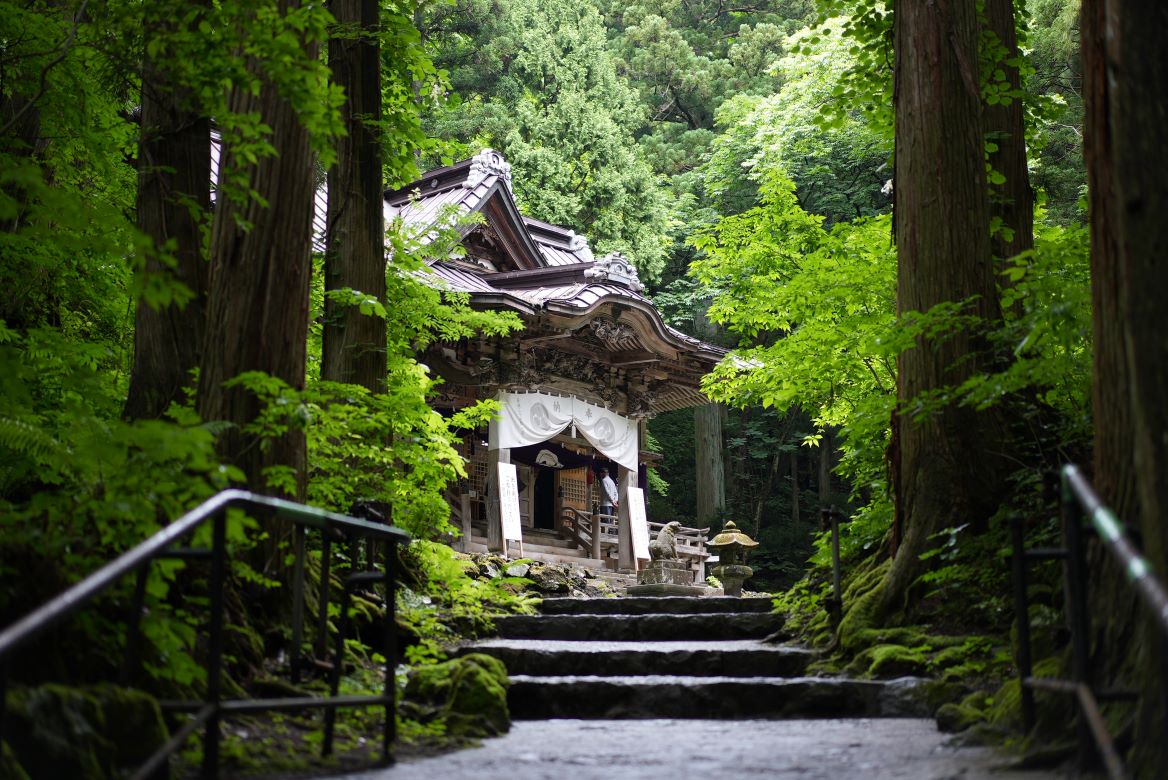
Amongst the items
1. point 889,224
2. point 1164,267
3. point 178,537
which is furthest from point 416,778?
point 889,224

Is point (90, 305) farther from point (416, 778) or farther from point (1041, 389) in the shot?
point (1041, 389)

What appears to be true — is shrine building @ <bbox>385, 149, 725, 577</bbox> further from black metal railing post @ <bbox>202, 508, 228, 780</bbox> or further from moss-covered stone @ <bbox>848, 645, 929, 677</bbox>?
black metal railing post @ <bbox>202, 508, 228, 780</bbox>

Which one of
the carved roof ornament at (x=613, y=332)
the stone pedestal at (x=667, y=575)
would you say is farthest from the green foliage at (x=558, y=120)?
the stone pedestal at (x=667, y=575)

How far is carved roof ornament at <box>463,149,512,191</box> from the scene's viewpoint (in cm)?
1728

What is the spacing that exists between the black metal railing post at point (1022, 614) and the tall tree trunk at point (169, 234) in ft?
15.6

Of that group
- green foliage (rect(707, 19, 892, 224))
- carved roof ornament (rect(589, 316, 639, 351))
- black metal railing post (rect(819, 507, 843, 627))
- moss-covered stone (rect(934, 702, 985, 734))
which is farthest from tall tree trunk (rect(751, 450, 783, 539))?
moss-covered stone (rect(934, 702, 985, 734))

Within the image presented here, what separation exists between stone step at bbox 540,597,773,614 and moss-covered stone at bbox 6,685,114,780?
6973 millimetres

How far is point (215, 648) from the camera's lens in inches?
132

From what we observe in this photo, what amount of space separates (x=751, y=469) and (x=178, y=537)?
2714 centimetres

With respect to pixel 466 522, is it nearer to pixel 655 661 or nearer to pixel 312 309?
pixel 312 309

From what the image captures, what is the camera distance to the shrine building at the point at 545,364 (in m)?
16.2

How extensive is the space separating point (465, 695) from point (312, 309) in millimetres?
4759

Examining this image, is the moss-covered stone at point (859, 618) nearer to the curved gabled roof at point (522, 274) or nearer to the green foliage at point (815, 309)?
the green foliage at point (815, 309)

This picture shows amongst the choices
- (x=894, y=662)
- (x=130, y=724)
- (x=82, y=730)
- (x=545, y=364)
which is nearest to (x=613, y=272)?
(x=545, y=364)
